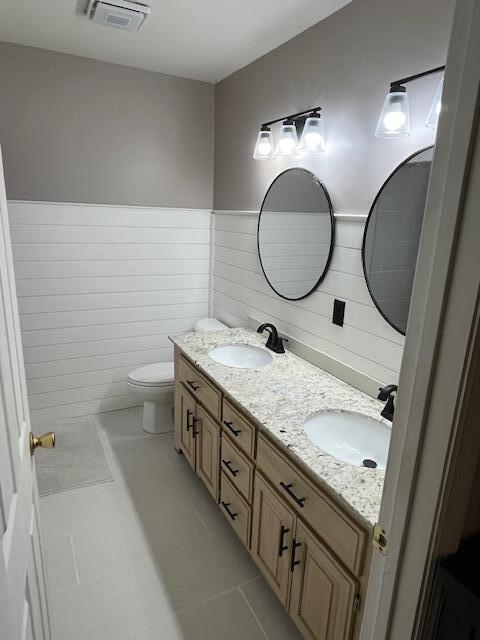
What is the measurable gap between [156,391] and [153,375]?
0.13 m

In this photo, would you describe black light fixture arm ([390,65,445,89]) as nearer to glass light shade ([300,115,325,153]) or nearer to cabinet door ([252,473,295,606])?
glass light shade ([300,115,325,153])

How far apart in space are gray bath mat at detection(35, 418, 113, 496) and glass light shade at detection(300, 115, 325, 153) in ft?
7.20

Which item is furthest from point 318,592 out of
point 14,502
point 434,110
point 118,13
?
point 118,13

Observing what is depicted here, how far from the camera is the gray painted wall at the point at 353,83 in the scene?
4.79ft

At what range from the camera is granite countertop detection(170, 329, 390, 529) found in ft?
3.88

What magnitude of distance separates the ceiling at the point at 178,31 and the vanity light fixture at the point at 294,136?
0.41m

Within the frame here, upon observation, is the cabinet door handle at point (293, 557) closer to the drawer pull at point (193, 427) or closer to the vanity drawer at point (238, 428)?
the vanity drawer at point (238, 428)

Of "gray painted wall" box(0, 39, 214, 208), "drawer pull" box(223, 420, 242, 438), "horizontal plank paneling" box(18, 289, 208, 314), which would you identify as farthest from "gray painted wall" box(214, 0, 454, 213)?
"drawer pull" box(223, 420, 242, 438)

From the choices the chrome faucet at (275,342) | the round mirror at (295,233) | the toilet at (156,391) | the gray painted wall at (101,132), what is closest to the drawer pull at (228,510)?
the chrome faucet at (275,342)

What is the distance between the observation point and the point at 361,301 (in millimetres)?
1810

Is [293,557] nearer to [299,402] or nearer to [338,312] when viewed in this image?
[299,402]

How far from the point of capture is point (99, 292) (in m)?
2.96

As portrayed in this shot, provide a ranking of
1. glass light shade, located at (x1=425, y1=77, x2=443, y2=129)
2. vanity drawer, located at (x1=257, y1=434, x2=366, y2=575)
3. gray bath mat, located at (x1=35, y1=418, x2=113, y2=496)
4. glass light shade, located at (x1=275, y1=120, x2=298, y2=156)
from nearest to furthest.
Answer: vanity drawer, located at (x1=257, y1=434, x2=366, y2=575) < glass light shade, located at (x1=425, y1=77, x2=443, y2=129) < glass light shade, located at (x1=275, y1=120, x2=298, y2=156) < gray bath mat, located at (x1=35, y1=418, x2=113, y2=496)

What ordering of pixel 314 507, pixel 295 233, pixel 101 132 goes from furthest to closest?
pixel 101 132 → pixel 295 233 → pixel 314 507
